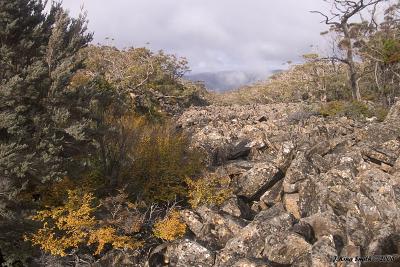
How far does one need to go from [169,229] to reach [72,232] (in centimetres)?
346

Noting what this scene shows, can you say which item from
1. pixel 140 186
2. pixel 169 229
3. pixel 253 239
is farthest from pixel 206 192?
pixel 253 239

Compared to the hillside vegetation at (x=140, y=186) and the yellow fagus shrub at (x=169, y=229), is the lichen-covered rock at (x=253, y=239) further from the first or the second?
the yellow fagus shrub at (x=169, y=229)

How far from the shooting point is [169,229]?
50.2ft

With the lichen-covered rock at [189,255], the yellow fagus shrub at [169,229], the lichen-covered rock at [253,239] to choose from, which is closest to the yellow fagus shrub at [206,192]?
the yellow fagus shrub at [169,229]

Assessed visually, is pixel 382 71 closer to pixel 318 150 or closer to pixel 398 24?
pixel 398 24

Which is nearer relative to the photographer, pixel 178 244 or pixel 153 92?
pixel 178 244

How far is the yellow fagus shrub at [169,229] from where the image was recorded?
49.9 ft

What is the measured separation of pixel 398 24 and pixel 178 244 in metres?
47.4

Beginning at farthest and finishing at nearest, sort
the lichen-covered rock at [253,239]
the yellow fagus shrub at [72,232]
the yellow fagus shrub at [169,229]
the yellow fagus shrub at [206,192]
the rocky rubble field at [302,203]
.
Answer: the yellow fagus shrub at [206,192] → the yellow fagus shrub at [169,229] → the yellow fagus shrub at [72,232] → the lichen-covered rock at [253,239] → the rocky rubble field at [302,203]

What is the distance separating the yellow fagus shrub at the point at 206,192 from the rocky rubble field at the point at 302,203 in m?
0.49

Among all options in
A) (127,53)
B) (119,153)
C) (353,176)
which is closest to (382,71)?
(127,53)

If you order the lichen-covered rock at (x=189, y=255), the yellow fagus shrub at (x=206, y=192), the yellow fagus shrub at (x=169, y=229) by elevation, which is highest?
the yellow fagus shrub at (x=206, y=192)

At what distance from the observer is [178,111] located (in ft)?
140

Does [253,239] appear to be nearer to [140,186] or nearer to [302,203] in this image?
[302,203]
